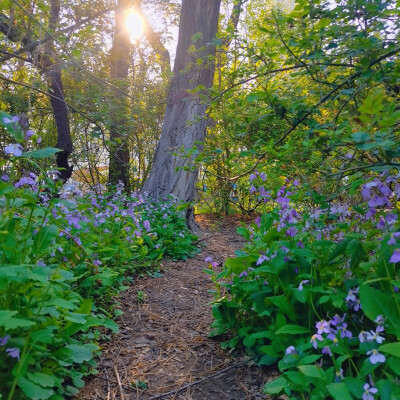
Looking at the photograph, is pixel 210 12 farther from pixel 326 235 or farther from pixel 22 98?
pixel 326 235

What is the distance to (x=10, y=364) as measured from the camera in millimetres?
1278

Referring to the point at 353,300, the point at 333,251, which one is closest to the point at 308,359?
the point at 353,300

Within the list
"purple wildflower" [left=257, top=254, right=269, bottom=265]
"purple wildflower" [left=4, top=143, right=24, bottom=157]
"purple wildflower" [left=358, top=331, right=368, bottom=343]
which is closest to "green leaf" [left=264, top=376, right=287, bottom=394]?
"purple wildflower" [left=358, top=331, right=368, bottom=343]

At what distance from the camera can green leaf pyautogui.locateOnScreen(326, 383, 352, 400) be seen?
1213mm

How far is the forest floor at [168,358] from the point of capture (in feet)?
5.81

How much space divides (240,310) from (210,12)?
5.08 m

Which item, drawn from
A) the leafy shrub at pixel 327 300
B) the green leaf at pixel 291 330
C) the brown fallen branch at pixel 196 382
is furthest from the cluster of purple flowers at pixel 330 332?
the brown fallen branch at pixel 196 382

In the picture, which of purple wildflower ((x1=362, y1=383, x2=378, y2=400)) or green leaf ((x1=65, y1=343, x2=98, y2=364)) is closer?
purple wildflower ((x1=362, y1=383, x2=378, y2=400))

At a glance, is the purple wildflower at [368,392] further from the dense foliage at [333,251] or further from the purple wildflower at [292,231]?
the purple wildflower at [292,231]

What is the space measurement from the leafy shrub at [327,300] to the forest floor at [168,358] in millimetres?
145

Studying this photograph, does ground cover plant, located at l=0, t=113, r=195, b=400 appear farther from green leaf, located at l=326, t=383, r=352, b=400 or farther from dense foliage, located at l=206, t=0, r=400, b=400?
green leaf, located at l=326, t=383, r=352, b=400

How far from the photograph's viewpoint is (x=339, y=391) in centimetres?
123

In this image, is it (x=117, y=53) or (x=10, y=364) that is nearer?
(x=10, y=364)

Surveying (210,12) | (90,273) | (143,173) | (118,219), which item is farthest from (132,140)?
(90,273)
